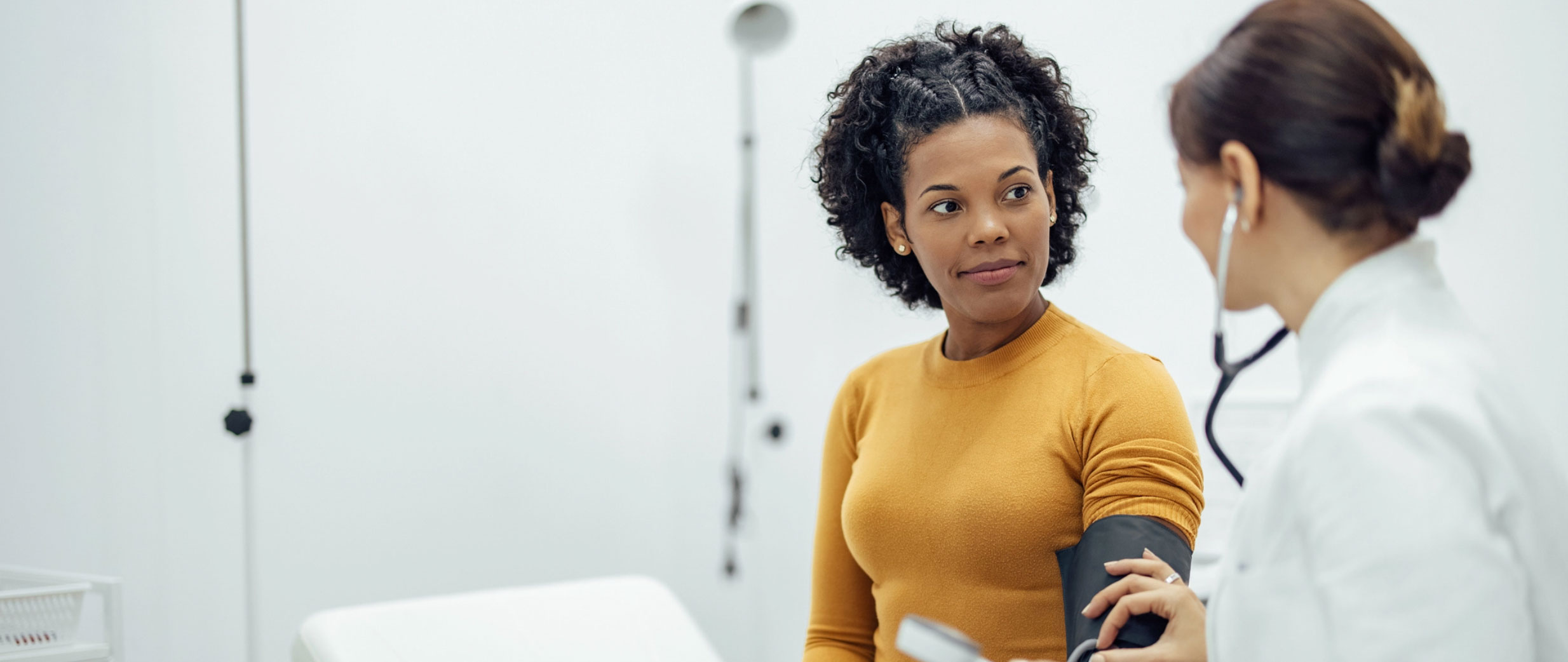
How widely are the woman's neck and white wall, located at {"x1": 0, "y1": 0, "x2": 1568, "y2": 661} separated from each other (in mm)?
576

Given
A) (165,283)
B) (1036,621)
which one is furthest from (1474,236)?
(165,283)

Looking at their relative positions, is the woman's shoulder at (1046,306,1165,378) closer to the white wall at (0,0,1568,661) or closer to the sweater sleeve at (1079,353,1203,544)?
the sweater sleeve at (1079,353,1203,544)

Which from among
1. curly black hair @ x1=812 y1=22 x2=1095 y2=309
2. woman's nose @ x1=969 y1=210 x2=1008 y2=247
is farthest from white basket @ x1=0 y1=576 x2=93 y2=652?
woman's nose @ x1=969 y1=210 x2=1008 y2=247

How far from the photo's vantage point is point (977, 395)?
101cm

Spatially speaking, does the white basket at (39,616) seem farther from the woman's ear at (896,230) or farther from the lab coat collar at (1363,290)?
the lab coat collar at (1363,290)

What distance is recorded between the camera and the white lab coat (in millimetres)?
472

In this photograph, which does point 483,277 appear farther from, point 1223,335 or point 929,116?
point 1223,335

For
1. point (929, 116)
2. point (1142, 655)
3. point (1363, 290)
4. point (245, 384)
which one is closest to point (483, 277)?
point (245, 384)

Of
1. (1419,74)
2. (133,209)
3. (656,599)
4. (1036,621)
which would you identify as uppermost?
(1419,74)

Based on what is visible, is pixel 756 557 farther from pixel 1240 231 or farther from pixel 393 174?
pixel 1240 231

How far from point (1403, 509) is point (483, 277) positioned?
184cm

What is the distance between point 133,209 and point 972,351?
1444 mm

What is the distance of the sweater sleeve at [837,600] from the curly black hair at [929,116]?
297 millimetres

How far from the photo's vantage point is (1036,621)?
0.91 meters
